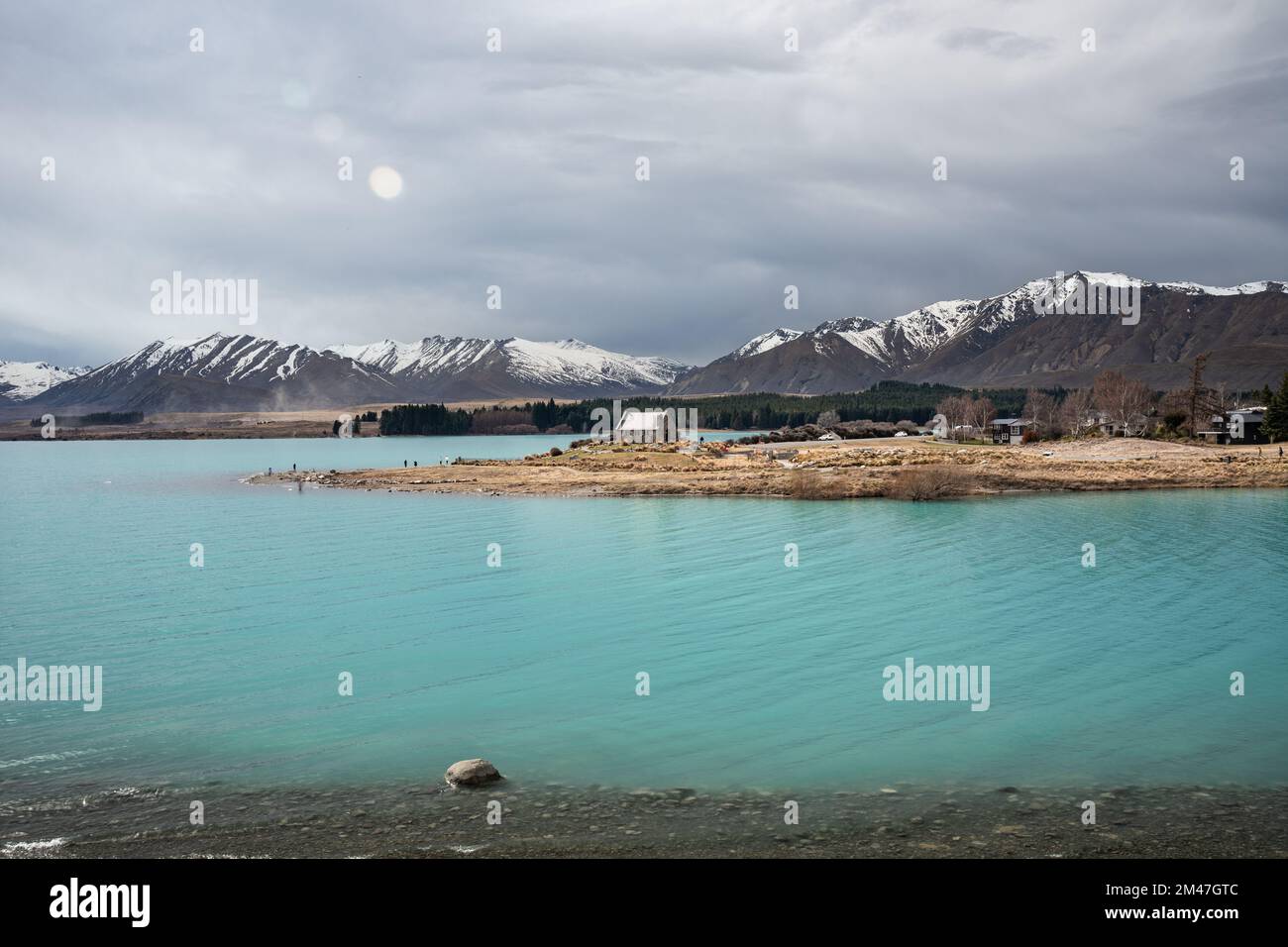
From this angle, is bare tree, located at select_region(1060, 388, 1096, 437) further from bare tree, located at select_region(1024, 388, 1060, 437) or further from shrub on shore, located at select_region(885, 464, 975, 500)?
shrub on shore, located at select_region(885, 464, 975, 500)

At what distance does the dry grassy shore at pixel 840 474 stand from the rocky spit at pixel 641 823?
167ft

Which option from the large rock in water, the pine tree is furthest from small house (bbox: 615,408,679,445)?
the large rock in water

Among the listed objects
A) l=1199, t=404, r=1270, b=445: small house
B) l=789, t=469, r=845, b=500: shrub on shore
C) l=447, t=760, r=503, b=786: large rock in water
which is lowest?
l=447, t=760, r=503, b=786: large rock in water

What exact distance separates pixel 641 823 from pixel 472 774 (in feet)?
9.73

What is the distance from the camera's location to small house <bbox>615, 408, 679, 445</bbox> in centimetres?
13375

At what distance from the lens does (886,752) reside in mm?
15742

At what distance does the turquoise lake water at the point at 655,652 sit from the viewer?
15.5 metres

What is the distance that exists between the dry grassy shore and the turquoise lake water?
61.1ft

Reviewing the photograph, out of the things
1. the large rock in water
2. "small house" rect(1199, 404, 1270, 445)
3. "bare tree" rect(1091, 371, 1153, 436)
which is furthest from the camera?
"bare tree" rect(1091, 371, 1153, 436)

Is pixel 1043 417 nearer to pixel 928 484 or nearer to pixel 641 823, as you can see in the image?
pixel 928 484

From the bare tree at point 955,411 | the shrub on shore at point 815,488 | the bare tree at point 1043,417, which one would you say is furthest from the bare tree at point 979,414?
the shrub on shore at point 815,488
